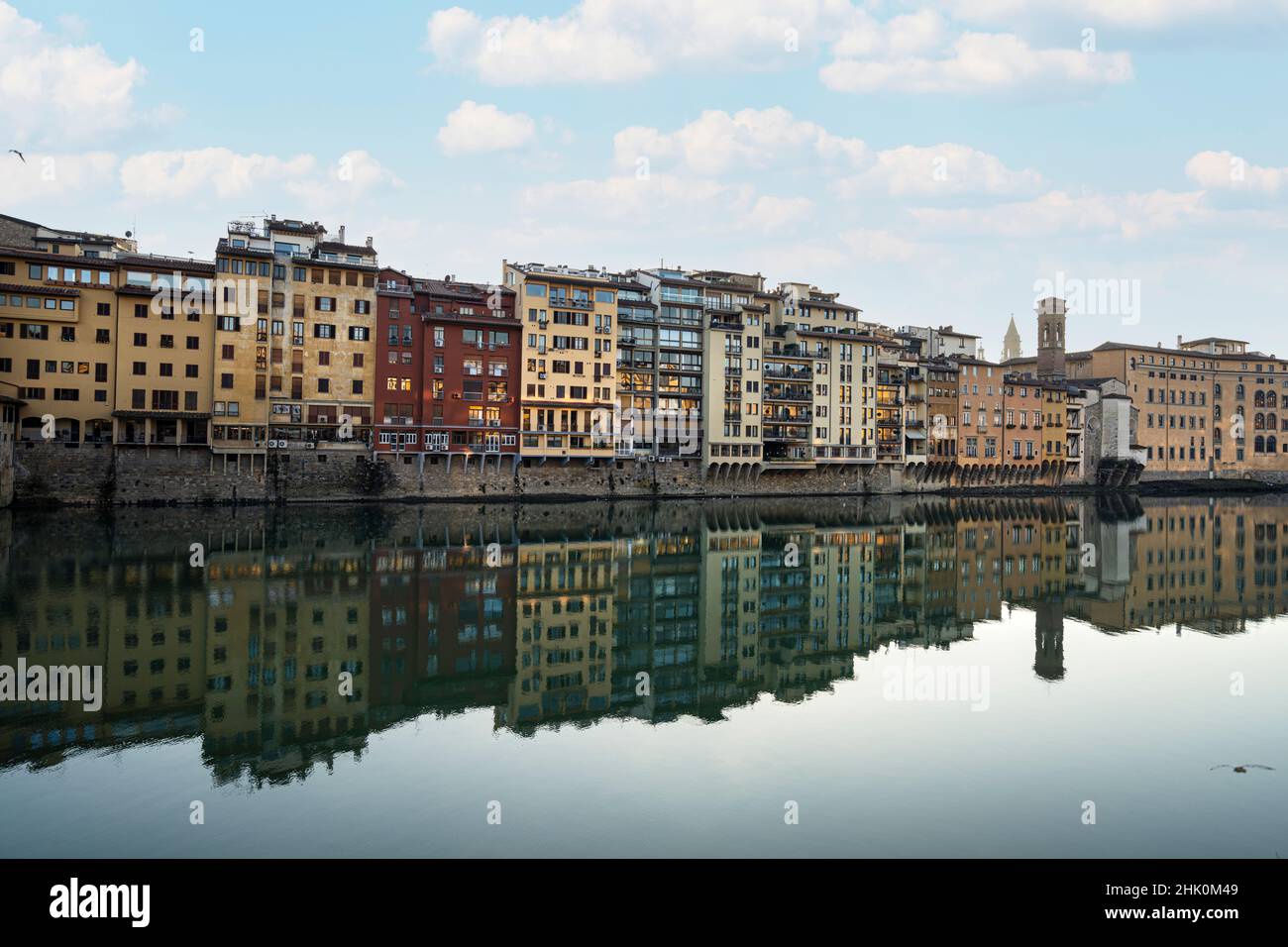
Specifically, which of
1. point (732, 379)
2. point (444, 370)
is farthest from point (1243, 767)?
point (732, 379)

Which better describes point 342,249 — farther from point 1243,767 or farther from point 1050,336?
point 1050,336

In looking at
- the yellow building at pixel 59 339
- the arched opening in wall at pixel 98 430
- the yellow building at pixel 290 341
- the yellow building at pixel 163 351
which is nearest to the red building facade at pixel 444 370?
the yellow building at pixel 290 341

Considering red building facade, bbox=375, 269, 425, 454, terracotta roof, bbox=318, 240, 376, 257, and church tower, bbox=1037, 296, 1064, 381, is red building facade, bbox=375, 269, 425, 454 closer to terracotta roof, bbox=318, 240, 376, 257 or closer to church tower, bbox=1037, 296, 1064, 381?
terracotta roof, bbox=318, 240, 376, 257

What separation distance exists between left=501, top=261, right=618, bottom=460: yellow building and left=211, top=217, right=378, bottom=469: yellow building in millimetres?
12994

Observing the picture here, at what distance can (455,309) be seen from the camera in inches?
3002

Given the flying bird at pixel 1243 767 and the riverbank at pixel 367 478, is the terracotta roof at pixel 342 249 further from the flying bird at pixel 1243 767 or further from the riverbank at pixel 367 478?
the flying bird at pixel 1243 767

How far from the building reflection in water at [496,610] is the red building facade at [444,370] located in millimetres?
15609

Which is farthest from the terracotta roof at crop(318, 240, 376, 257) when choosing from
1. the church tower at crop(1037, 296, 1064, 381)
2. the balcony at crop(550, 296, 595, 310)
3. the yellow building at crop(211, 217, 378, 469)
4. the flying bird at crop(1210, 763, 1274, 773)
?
the church tower at crop(1037, 296, 1064, 381)

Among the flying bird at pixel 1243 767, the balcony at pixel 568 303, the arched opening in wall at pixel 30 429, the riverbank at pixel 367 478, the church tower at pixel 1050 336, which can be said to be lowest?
the flying bird at pixel 1243 767

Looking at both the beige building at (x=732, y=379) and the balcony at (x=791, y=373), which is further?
the balcony at (x=791, y=373)

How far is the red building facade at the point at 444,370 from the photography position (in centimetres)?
7325

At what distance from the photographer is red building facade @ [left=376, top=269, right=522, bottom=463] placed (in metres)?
73.2
